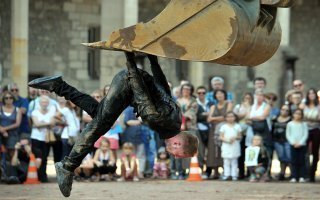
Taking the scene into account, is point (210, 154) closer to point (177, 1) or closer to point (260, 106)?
point (260, 106)

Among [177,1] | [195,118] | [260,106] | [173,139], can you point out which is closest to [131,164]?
[195,118]

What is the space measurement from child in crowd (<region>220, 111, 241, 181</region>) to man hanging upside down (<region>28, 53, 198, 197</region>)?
7627 millimetres

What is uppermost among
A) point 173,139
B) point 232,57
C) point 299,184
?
point 232,57

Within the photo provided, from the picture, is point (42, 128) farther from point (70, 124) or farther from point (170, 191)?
point (170, 191)

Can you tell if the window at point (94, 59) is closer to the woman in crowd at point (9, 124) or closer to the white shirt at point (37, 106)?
the white shirt at point (37, 106)

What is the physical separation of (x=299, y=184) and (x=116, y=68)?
10.9m

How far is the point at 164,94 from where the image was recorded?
993 centimetres

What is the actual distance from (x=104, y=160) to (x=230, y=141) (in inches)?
85.5

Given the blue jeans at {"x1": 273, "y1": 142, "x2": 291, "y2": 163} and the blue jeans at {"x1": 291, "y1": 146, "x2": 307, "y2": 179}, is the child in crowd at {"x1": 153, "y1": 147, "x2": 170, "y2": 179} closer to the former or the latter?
the blue jeans at {"x1": 273, "y1": 142, "x2": 291, "y2": 163}

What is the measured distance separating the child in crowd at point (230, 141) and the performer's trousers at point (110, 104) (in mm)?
7645

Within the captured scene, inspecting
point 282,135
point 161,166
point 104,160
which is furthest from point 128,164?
point 282,135

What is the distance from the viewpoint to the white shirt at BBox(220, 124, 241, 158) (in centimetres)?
1767

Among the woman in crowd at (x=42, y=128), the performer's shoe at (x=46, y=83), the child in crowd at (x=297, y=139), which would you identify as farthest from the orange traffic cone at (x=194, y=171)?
the performer's shoe at (x=46, y=83)

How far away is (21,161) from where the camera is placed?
1711cm
